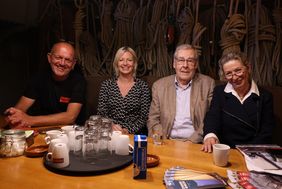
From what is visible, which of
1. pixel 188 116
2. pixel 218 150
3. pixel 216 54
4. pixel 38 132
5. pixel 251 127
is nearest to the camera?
pixel 218 150

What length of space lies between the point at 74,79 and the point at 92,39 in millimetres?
750

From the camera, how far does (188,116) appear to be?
2.27 metres

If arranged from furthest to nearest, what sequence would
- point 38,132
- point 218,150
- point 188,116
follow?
1. point 188,116
2. point 38,132
3. point 218,150

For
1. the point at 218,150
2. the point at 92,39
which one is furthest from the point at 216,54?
the point at 218,150

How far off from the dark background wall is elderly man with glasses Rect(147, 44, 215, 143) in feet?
1.14

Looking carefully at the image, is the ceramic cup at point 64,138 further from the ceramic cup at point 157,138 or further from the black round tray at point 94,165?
the ceramic cup at point 157,138

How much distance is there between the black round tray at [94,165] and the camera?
3.85 feet

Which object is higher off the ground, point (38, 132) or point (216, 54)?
point (216, 54)

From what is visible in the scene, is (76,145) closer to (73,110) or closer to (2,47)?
(73,110)

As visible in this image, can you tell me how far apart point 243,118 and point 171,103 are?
0.57 m

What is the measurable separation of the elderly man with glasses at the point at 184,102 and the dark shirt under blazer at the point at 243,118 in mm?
207

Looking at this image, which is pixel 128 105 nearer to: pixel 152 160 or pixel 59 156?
pixel 152 160

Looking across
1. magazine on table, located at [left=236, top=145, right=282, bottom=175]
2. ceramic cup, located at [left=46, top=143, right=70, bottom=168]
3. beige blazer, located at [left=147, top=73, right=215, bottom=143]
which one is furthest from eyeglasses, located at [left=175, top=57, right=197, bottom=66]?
ceramic cup, located at [left=46, top=143, right=70, bottom=168]

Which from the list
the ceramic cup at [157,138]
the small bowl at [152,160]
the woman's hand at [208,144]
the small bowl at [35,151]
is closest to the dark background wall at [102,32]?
the woman's hand at [208,144]
